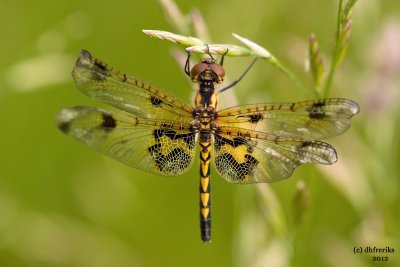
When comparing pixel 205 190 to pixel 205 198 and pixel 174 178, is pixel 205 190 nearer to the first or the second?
pixel 205 198

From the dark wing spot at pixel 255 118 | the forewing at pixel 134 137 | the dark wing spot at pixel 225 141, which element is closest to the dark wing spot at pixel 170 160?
the forewing at pixel 134 137

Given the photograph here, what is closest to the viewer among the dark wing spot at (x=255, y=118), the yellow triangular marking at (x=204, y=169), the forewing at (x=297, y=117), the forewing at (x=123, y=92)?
the forewing at (x=297, y=117)

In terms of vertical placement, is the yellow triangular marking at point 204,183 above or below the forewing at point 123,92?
below

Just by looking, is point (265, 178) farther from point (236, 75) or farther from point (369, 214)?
point (236, 75)

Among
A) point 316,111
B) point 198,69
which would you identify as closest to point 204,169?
point 198,69

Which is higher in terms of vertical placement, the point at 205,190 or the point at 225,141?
the point at 225,141

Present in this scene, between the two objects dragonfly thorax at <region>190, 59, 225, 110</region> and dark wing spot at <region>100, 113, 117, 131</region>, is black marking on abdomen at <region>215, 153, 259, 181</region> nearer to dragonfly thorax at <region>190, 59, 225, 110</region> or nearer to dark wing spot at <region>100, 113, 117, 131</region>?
dragonfly thorax at <region>190, 59, 225, 110</region>

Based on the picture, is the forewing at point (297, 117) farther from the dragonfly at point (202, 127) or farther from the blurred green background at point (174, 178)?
the blurred green background at point (174, 178)
